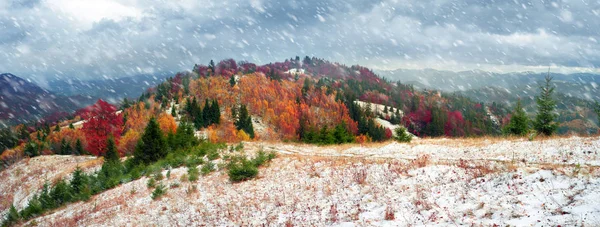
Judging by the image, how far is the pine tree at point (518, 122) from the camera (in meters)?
33.4

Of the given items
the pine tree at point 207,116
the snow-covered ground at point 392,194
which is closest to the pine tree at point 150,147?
the snow-covered ground at point 392,194

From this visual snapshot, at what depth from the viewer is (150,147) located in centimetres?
3225

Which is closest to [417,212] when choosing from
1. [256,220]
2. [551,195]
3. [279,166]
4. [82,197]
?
[551,195]

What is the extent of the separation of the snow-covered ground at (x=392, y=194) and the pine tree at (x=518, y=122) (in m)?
16.6

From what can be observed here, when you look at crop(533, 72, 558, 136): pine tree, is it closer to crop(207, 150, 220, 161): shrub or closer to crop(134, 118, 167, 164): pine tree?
crop(207, 150, 220, 161): shrub

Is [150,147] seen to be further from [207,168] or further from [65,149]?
[65,149]

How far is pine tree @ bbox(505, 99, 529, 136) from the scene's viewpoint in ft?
110

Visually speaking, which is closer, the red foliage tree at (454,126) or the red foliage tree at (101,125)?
the red foliage tree at (101,125)

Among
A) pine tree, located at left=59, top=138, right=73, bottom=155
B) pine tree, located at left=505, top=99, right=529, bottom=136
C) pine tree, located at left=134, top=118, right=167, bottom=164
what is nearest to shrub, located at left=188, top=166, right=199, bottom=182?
pine tree, located at left=134, top=118, right=167, bottom=164

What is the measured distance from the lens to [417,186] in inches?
469

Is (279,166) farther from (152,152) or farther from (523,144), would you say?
(152,152)

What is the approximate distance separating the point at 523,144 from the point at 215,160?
21286 millimetres

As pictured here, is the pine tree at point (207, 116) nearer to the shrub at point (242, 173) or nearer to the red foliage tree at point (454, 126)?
the shrub at point (242, 173)

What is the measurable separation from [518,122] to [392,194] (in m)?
30.5
